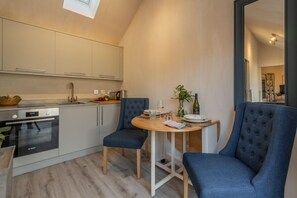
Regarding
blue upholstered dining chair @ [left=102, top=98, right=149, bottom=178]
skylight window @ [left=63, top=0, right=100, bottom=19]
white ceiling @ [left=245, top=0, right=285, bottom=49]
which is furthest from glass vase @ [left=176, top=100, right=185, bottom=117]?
skylight window @ [left=63, top=0, right=100, bottom=19]

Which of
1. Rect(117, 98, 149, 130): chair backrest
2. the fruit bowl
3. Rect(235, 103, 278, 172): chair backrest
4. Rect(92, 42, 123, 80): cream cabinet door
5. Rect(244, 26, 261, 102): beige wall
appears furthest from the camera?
Rect(92, 42, 123, 80): cream cabinet door

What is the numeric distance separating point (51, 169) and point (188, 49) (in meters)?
2.54

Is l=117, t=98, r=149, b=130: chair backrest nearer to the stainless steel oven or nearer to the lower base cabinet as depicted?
the lower base cabinet

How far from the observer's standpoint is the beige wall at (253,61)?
5.16ft

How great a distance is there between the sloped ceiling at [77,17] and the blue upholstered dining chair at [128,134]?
1.59m

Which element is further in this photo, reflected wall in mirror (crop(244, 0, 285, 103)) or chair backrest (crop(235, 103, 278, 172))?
reflected wall in mirror (crop(244, 0, 285, 103))

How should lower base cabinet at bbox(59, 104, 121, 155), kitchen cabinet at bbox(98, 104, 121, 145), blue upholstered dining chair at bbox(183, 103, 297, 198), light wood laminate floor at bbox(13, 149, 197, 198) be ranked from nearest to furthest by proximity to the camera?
blue upholstered dining chair at bbox(183, 103, 297, 198) → light wood laminate floor at bbox(13, 149, 197, 198) → lower base cabinet at bbox(59, 104, 121, 155) → kitchen cabinet at bbox(98, 104, 121, 145)

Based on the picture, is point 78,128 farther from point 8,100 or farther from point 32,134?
point 8,100

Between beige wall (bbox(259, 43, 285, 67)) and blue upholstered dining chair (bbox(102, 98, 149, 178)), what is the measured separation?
1.58 metres

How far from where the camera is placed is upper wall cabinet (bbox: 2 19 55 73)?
7.04 ft

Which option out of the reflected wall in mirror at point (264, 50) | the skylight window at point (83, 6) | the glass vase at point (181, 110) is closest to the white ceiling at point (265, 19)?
the reflected wall in mirror at point (264, 50)

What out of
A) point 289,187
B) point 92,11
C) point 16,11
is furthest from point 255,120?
point 16,11

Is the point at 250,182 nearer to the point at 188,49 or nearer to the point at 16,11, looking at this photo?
the point at 188,49

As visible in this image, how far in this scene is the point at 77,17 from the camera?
274 cm
